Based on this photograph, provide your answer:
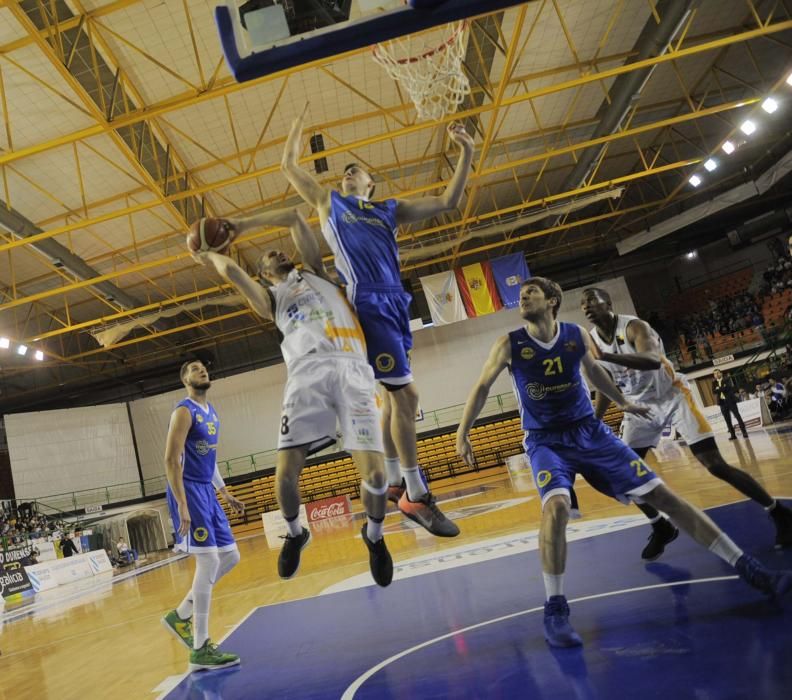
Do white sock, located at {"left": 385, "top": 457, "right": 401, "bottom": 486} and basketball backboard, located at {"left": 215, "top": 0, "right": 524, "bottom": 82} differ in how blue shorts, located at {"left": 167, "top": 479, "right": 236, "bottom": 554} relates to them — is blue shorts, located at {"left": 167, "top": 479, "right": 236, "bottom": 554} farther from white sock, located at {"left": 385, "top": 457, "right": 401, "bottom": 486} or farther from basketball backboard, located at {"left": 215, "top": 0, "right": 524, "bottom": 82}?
basketball backboard, located at {"left": 215, "top": 0, "right": 524, "bottom": 82}

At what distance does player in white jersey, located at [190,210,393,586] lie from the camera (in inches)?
136

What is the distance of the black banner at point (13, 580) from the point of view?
51.6 ft

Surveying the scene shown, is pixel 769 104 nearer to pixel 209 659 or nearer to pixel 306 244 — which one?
pixel 306 244

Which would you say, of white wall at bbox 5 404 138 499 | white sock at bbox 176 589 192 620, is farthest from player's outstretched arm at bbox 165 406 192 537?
white wall at bbox 5 404 138 499

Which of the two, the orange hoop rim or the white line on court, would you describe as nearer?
the white line on court

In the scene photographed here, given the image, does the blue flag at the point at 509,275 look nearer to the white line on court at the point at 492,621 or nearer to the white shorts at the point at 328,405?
the white line on court at the point at 492,621

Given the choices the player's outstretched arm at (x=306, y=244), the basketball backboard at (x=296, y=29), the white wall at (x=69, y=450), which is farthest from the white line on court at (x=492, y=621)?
the white wall at (x=69, y=450)

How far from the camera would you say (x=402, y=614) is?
5340 mm

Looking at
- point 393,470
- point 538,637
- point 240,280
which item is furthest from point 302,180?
point 538,637

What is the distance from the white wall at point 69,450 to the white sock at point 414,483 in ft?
78.1

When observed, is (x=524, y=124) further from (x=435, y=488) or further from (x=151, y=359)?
(x=151, y=359)

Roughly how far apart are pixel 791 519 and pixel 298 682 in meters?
3.53

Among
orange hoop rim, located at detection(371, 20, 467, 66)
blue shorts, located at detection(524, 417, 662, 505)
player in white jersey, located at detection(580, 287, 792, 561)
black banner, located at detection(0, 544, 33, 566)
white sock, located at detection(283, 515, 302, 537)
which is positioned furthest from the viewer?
black banner, located at detection(0, 544, 33, 566)

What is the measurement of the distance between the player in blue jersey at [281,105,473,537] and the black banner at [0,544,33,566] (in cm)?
1611
